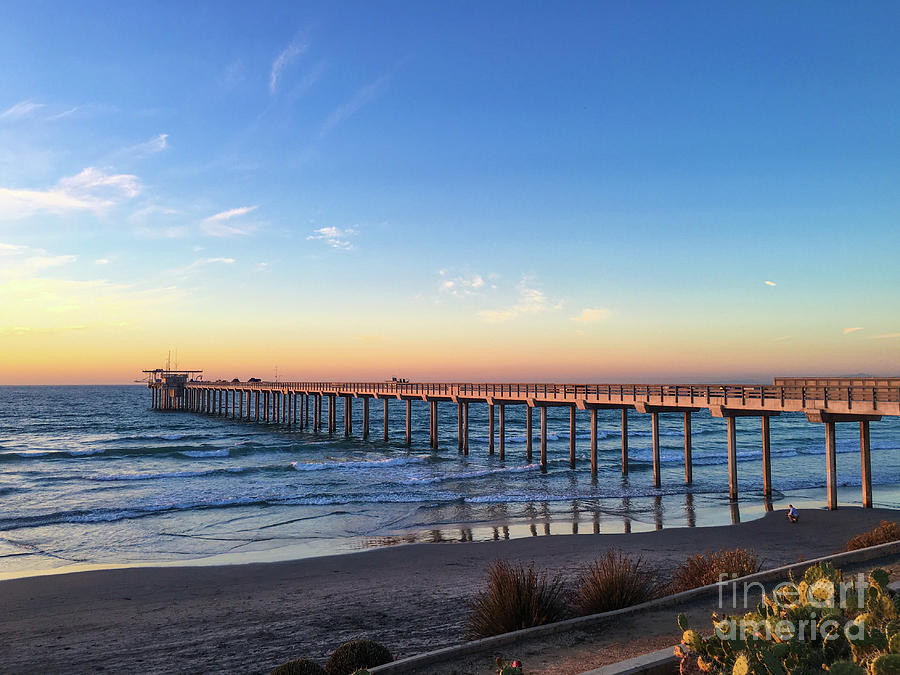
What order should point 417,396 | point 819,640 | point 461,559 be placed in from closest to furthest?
point 819,640
point 461,559
point 417,396

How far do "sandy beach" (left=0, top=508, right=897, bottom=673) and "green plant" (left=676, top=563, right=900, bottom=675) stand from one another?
4988mm

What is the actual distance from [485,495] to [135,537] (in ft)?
43.3

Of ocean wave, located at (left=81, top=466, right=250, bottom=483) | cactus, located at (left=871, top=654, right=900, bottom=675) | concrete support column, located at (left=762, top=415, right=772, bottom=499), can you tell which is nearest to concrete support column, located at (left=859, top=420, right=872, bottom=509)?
concrete support column, located at (left=762, top=415, right=772, bottom=499)

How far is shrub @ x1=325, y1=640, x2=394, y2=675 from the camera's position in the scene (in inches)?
280

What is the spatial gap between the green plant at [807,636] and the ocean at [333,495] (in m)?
13.6

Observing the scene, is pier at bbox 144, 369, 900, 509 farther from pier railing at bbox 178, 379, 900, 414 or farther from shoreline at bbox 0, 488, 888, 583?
shoreline at bbox 0, 488, 888, 583

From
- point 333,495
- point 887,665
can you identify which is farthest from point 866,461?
point 333,495

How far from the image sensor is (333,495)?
1048 inches

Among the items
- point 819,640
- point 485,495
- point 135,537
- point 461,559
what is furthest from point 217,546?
point 819,640

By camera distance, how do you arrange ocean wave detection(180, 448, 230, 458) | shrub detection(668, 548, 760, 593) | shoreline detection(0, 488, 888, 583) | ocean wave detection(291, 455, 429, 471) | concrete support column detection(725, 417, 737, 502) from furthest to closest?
ocean wave detection(180, 448, 230, 458) < ocean wave detection(291, 455, 429, 471) < concrete support column detection(725, 417, 737, 502) < shoreline detection(0, 488, 888, 583) < shrub detection(668, 548, 760, 593)

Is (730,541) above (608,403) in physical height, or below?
below

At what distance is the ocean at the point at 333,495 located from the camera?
18812 millimetres

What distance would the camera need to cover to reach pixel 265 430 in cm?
6147

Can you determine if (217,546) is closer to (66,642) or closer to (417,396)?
(66,642)
